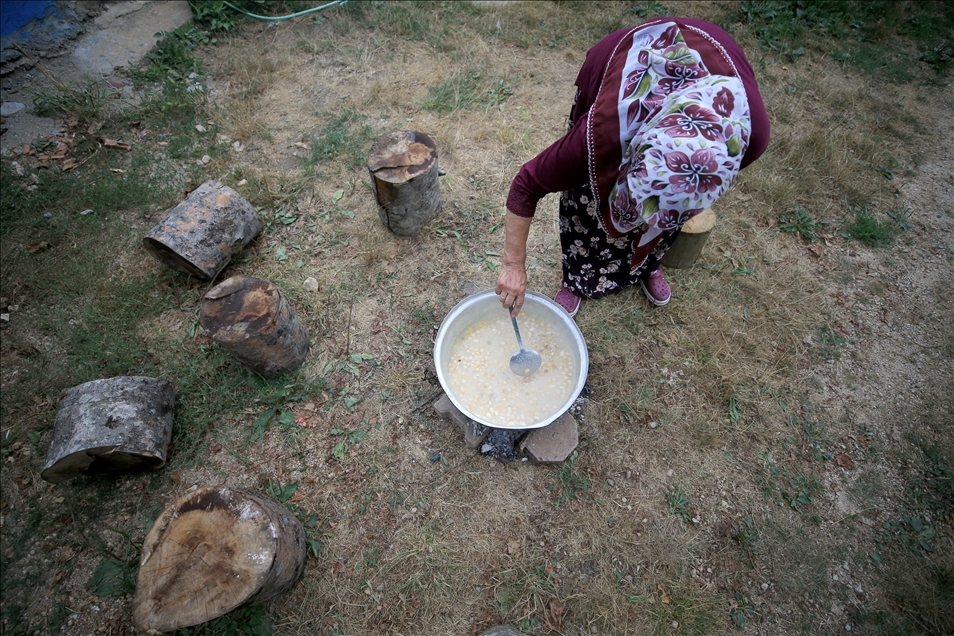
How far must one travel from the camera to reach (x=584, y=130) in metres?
1.47

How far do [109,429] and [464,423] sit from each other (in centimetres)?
154

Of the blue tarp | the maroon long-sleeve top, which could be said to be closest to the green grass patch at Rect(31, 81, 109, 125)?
the blue tarp

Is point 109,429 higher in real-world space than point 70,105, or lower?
lower

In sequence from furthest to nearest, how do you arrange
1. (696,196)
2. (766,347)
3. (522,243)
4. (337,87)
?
(337,87) → (766,347) → (522,243) → (696,196)

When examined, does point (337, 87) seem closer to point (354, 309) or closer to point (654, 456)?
point (354, 309)

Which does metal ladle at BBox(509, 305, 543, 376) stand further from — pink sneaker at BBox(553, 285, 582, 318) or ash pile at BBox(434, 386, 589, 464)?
pink sneaker at BBox(553, 285, 582, 318)

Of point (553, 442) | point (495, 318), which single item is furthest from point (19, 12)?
point (553, 442)

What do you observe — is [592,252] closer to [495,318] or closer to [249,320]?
[495,318]

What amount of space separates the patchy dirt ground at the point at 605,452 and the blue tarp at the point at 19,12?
2404mm

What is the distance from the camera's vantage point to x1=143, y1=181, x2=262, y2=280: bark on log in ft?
8.17

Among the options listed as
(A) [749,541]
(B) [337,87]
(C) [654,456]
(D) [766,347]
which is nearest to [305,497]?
(C) [654,456]

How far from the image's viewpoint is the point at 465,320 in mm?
2242

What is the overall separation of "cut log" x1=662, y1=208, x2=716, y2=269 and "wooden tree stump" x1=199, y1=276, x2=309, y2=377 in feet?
6.97

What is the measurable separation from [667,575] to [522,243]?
1503 millimetres
